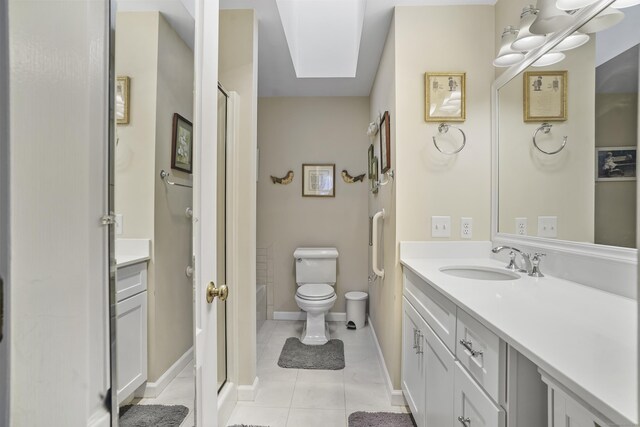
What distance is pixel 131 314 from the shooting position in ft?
2.05

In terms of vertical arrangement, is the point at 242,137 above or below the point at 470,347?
above

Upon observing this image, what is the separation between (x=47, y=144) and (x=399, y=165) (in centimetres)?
169

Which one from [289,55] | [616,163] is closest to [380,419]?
[616,163]

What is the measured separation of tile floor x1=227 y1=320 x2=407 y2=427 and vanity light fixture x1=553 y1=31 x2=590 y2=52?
2.05 m

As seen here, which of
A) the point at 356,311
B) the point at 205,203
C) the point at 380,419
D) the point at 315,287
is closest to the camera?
the point at 205,203

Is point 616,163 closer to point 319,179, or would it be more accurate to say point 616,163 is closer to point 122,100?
point 122,100

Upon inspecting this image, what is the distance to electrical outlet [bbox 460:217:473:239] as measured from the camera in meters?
1.83

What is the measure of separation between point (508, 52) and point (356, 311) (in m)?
2.45

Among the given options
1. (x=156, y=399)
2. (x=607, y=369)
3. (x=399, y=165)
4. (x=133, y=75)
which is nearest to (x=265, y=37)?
(x=399, y=165)

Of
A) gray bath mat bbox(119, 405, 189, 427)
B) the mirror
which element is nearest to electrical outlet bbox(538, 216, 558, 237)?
the mirror

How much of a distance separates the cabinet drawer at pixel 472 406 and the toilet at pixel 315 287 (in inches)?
64.3

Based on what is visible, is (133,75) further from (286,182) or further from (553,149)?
(286,182)
